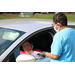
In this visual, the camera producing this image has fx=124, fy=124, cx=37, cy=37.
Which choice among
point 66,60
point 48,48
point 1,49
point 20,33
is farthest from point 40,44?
point 66,60

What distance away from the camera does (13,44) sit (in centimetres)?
211

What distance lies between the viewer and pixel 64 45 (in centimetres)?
171

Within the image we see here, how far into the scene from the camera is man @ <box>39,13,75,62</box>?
1.68 m

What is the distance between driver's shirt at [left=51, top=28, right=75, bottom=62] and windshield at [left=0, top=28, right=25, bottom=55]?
801 mm

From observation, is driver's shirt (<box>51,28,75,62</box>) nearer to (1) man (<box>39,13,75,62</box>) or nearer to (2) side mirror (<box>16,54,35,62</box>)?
(1) man (<box>39,13,75,62</box>)

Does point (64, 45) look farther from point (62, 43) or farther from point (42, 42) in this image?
point (42, 42)

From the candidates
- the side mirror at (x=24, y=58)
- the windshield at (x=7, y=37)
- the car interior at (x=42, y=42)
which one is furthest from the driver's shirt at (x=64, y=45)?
the car interior at (x=42, y=42)

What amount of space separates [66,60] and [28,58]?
0.61 m

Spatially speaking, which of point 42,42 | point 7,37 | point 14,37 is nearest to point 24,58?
point 14,37

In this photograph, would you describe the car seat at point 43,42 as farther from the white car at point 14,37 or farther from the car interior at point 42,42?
the white car at point 14,37

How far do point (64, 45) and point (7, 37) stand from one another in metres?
1.16

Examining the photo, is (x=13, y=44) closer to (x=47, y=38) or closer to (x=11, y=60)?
(x=11, y=60)

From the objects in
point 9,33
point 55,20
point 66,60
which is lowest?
point 66,60

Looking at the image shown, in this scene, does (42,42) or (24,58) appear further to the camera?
(42,42)
